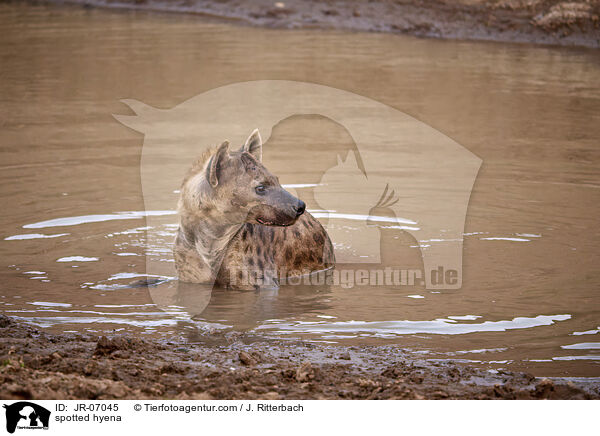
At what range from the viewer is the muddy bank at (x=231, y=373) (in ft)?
13.7

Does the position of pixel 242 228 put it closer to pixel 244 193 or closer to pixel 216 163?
pixel 244 193

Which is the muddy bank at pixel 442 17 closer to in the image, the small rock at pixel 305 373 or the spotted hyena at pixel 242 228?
the spotted hyena at pixel 242 228

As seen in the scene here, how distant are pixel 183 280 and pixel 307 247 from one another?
1065 mm

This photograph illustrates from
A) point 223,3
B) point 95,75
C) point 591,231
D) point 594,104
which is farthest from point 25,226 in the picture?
point 223,3

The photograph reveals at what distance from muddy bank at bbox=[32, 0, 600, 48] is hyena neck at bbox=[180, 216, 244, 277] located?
13921 mm

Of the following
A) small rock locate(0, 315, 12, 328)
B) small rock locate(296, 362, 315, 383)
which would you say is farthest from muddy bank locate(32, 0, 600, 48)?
small rock locate(296, 362, 315, 383)

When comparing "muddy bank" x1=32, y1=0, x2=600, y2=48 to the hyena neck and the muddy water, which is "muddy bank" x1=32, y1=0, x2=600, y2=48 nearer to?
the muddy water

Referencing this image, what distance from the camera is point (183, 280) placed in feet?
21.9

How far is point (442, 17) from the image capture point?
19688 mm
